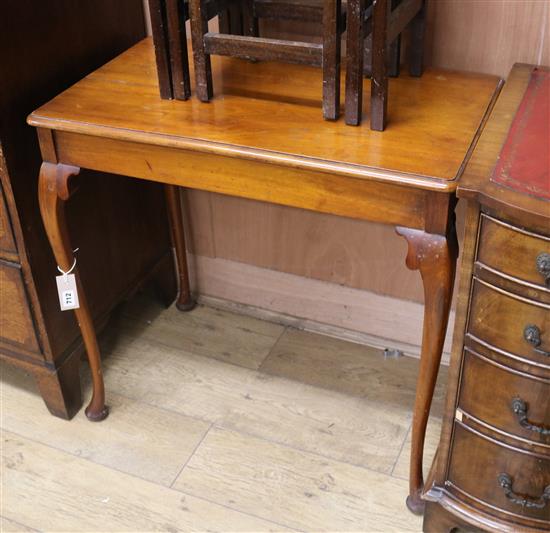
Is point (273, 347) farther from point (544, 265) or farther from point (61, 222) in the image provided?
point (544, 265)

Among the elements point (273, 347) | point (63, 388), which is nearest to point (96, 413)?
point (63, 388)

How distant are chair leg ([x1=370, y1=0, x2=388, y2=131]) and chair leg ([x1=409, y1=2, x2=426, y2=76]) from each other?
0.74ft

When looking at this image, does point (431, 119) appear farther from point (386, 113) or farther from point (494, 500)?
point (494, 500)

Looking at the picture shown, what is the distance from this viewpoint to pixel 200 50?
140cm

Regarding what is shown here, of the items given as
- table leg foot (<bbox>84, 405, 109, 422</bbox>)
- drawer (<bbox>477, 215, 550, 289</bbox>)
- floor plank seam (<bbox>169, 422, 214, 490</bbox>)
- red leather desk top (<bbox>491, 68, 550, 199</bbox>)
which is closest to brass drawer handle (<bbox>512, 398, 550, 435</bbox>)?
drawer (<bbox>477, 215, 550, 289</bbox>)

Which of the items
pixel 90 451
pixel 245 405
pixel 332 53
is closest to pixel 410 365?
pixel 245 405

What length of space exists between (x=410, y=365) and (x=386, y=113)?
871mm

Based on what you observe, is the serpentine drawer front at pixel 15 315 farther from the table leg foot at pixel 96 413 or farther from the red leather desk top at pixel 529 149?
the red leather desk top at pixel 529 149

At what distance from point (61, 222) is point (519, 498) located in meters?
1.02

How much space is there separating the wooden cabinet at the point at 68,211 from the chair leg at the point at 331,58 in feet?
1.92

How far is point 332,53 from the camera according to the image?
4.26 feet

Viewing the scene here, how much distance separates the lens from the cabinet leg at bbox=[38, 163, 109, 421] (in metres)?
1.47

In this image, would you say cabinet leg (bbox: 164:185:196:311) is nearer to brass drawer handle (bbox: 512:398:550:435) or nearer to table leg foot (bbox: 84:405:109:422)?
table leg foot (bbox: 84:405:109:422)

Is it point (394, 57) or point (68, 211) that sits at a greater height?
point (394, 57)
